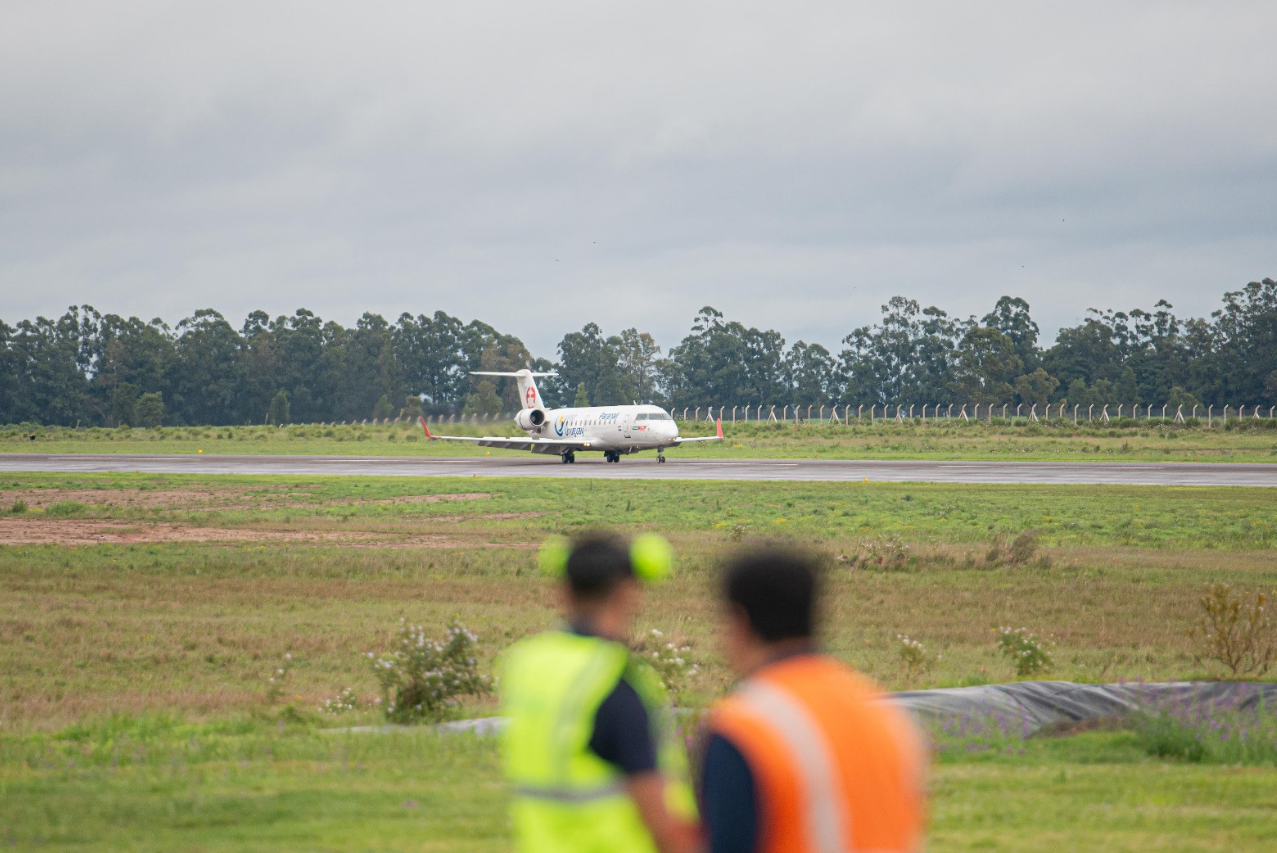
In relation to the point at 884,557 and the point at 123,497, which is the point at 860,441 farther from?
the point at 884,557

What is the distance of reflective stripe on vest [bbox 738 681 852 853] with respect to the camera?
9.50 ft

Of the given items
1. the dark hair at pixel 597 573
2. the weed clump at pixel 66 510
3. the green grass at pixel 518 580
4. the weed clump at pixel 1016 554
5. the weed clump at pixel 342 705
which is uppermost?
the dark hair at pixel 597 573

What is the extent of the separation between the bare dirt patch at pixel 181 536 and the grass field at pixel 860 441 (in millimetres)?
38485

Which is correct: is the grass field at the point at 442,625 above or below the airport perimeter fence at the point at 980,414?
below

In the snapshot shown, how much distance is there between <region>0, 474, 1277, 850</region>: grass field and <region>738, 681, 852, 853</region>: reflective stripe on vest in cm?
447

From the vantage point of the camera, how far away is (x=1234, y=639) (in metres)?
14.4

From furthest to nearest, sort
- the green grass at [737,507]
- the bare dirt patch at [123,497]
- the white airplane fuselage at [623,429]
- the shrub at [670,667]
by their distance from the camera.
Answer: the white airplane fuselage at [623,429] → the bare dirt patch at [123,497] → the green grass at [737,507] → the shrub at [670,667]

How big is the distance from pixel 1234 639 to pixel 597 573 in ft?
42.2

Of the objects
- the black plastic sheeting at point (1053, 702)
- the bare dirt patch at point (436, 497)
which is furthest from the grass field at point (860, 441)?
the black plastic sheeting at point (1053, 702)

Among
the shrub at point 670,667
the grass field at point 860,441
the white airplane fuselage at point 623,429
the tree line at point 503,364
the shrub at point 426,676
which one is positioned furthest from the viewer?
the tree line at point 503,364

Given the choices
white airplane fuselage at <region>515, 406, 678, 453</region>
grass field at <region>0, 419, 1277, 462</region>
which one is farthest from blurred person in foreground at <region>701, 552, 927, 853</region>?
grass field at <region>0, 419, 1277, 462</region>

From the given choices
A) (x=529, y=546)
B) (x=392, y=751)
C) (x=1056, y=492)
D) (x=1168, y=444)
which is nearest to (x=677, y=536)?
(x=529, y=546)

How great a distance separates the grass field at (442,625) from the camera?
7.75 m

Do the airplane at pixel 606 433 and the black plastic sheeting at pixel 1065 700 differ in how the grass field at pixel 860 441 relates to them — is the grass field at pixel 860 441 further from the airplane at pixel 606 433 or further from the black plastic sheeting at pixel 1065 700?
the black plastic sheeting at pixel 1065 700
